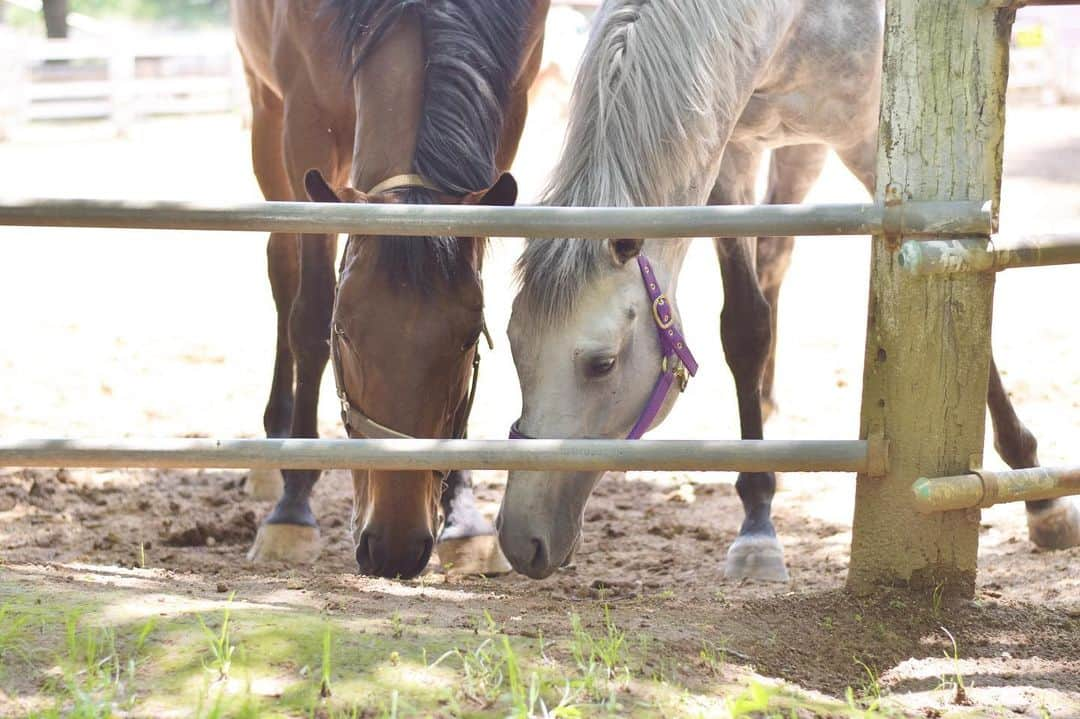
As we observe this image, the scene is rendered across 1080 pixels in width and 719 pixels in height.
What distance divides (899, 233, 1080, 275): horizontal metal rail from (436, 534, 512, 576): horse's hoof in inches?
74.4

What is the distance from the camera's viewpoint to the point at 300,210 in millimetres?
2422

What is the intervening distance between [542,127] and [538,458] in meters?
8.13

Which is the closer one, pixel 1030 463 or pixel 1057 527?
pixel 1057 527

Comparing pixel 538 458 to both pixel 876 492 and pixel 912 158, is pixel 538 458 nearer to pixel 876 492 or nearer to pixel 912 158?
pixel 876 492

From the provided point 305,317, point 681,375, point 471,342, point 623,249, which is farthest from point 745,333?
point 305,317

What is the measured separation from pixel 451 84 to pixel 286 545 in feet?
5.15

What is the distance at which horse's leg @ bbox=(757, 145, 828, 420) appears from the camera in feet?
15.7

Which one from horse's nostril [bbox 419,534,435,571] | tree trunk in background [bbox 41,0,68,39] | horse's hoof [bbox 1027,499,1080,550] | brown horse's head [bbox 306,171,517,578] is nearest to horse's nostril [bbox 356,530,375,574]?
Answer: brown horse's head [bbox 306,171,517,578]

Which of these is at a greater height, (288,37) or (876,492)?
(288,37)

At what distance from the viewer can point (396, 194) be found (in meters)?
2.97

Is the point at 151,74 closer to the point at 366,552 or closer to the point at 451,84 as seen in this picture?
the point at 451,84

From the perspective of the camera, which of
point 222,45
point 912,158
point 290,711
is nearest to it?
point 290,711

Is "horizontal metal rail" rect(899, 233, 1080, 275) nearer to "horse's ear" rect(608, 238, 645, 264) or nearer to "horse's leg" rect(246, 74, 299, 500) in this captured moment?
"horse's ear" rect(608, 238, 645, 264)

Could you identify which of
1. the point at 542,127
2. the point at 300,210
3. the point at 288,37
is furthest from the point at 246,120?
the point at 300,210
